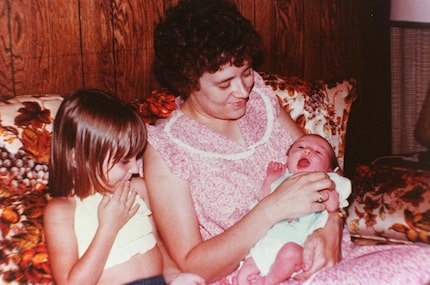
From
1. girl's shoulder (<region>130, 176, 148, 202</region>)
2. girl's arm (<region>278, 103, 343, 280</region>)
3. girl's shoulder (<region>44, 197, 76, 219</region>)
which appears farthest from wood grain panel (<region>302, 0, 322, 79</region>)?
girl's shoulder (<region>44, 197, 76, 219</region>)

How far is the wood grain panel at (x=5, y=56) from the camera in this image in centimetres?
140

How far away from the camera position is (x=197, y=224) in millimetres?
1211

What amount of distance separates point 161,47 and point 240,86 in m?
0.23

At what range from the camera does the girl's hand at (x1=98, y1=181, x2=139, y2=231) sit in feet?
3.39

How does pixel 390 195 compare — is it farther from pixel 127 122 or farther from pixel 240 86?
pixel 127 122

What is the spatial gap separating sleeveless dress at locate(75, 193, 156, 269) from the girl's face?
41 millimetres

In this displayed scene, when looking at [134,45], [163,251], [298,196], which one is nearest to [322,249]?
[298,196]

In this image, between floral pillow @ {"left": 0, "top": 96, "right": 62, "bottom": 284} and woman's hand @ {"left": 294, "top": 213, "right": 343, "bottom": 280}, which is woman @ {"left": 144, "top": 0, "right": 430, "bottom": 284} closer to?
woman's hand @ {"left": 294, "top": 213, "right": 343, "bottom": 280}

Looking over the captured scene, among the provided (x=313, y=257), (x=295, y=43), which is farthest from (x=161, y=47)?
(x=295, y=43)

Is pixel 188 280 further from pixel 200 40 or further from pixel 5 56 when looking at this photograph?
pixel 5 56

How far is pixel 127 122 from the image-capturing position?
3.60 feet

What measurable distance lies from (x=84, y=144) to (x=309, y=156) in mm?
574

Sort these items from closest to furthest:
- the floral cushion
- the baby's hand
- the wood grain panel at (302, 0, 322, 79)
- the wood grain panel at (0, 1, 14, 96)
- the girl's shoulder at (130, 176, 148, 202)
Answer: the baby's hand
the girl's shoulder at (130, 176, 148, 202)
the wood grain panel at (0, 1, 14, 96)
the floral cushion
the wood grain panel at (302, 0, 322, 79)

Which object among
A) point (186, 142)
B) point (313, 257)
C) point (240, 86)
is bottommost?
point (313, 257)
